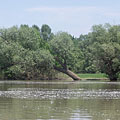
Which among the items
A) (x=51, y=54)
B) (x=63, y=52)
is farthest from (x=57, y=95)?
(x=51, y=54)

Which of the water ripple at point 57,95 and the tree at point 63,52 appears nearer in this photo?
the water ripple at point 57,95

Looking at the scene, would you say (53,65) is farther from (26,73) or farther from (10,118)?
(10,118)

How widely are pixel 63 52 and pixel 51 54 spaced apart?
3536 millimetres

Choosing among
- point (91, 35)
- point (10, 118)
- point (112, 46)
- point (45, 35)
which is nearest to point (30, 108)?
point (10, 118)

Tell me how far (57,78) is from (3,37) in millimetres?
14827

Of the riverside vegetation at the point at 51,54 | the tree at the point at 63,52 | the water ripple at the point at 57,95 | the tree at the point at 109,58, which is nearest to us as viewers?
the water ripple at the point at 57,95

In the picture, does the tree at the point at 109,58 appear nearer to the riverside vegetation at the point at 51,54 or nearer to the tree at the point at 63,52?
the riverside vegetation at the point at 51,54

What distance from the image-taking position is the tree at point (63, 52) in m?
87.1

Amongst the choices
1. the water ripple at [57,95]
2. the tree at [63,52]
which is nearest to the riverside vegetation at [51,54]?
the tree at [63,52]

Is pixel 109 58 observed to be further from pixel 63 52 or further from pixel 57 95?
pixel 57 95

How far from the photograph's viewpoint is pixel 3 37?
88.0m

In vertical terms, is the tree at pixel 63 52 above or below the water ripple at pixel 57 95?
above

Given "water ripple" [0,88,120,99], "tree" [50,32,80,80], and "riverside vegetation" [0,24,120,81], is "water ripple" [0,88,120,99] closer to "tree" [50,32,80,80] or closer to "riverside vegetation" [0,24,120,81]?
"riverside vegetation" [0,24,120,81]

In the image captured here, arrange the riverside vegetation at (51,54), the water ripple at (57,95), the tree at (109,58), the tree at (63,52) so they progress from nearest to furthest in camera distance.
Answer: the water ripple at (57,95) < the tree at (109,58) < the riverside vegetation at (51,54) < the tree at (63,52)
